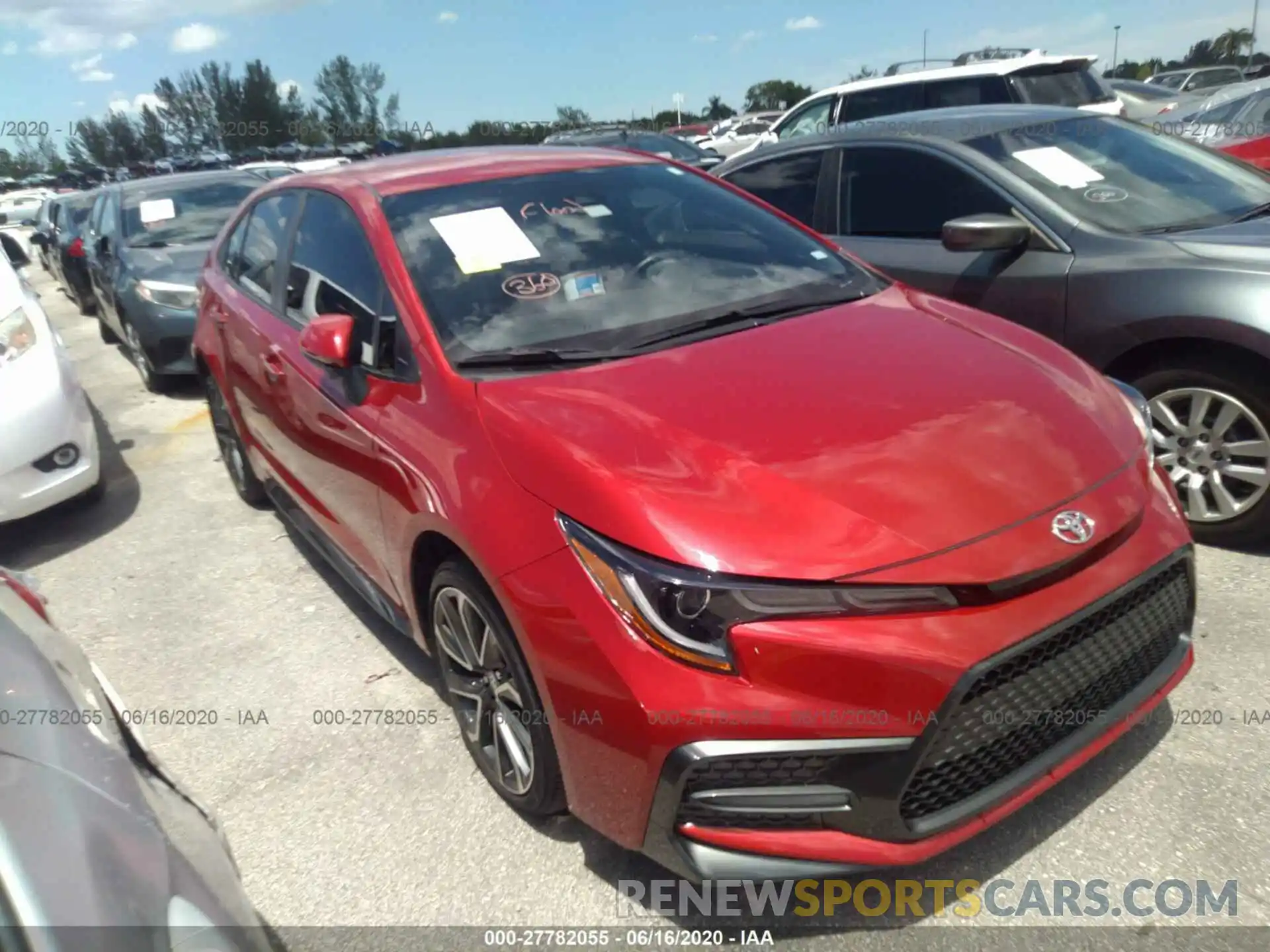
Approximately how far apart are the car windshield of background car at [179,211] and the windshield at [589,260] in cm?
571

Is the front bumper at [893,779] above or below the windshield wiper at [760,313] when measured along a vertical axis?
below

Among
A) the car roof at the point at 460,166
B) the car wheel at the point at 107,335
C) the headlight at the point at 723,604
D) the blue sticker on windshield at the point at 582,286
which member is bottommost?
the car wheel at the point at 107,335

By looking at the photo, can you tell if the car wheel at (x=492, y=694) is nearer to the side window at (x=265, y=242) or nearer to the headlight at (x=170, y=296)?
the side window at (x=265, y=242)

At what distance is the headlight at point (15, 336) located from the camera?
4609mm

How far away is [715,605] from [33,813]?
115cm

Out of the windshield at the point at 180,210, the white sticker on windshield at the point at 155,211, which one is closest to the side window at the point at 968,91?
the windshield at the point at 180,210

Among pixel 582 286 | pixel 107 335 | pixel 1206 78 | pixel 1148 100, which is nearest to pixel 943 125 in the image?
pixel 582 286

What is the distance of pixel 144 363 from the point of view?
304 inches

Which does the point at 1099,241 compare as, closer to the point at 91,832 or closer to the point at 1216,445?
the point at 1216,445

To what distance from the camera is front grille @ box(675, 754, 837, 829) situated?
186 cm

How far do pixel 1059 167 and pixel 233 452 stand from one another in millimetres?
4220

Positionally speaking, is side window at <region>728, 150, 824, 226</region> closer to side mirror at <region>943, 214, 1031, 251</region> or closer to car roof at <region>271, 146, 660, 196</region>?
side mirror at <region>943, 214, 1031, 251</region>

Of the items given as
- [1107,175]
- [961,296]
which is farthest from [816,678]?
[1107,175]

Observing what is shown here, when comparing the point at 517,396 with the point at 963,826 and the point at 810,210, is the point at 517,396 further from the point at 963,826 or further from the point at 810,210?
the point at 810,210
